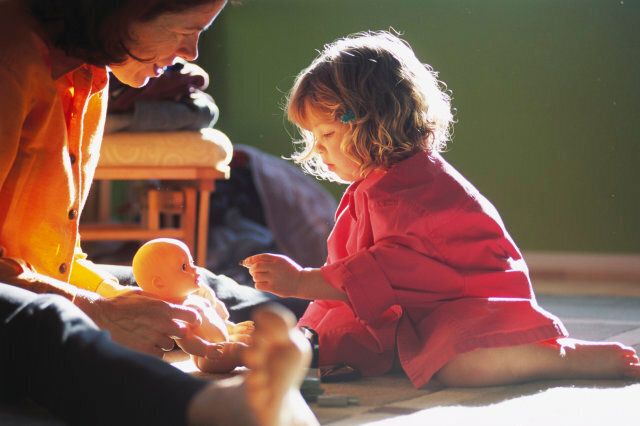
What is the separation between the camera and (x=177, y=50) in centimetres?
150

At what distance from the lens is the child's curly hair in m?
1.72

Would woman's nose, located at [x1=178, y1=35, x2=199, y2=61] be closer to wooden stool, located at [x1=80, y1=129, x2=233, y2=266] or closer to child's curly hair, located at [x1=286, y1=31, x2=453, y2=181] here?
child's curly hair, located at [x1=286, y1=31, x2=453, y2=181]

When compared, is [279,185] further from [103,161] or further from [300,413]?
[300,413]

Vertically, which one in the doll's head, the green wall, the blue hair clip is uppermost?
the green wall

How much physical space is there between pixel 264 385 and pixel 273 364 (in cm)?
3

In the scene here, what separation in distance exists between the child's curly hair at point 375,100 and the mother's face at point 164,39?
30 centimetres

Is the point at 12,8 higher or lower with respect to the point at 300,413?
higher

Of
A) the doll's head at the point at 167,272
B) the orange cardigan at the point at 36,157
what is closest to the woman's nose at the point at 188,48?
the orange cardigan at the point at 36,157

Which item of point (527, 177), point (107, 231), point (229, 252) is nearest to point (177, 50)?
point (107, 231)

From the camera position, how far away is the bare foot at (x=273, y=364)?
0.89 meters

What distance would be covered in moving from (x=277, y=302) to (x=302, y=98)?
1.45ft

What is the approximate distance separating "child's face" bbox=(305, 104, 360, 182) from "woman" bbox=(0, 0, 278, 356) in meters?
0.32

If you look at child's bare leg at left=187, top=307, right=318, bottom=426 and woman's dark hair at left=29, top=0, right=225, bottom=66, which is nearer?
child's bare leg at left=187, top=307, right=318, bottom=426

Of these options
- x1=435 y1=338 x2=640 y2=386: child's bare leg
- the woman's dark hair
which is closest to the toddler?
x1=435 y1=338 x2=640 y2=386: child's bare leg
